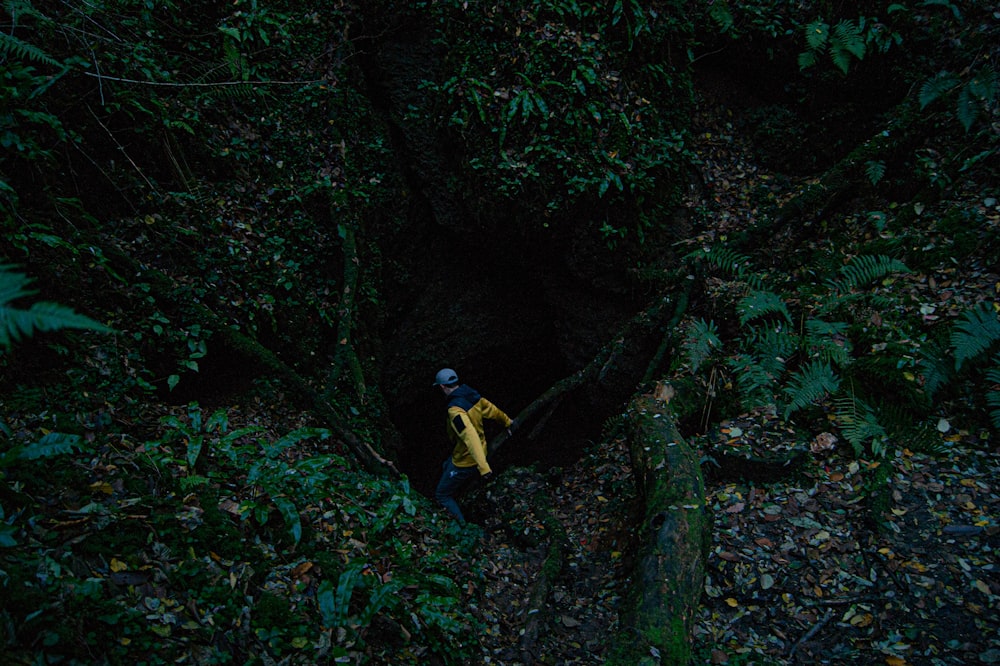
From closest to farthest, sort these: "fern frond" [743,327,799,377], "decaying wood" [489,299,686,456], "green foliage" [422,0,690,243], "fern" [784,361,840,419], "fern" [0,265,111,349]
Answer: "fern" [0,265,111,349], "fern" [784,361,840,419], "fern frond" [743,327,799,377], "decaying wood" [489,299,686,456], "green foliage" [422,0,690,243]

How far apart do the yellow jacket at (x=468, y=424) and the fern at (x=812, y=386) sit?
3323 millimetres

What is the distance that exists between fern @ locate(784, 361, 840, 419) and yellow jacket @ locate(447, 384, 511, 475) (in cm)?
332

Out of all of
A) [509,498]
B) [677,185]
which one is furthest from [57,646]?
[677,185]

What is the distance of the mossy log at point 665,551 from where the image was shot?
326cm

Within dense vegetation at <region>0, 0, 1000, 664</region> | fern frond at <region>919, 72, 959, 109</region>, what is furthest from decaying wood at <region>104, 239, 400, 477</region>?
fern frond at <region>919, 72, 959, 109</region>

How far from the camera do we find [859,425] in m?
4.29

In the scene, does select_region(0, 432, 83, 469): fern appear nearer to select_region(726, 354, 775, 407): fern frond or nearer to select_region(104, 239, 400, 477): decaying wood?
select_region(104, 239, 400, 477): decaying wood

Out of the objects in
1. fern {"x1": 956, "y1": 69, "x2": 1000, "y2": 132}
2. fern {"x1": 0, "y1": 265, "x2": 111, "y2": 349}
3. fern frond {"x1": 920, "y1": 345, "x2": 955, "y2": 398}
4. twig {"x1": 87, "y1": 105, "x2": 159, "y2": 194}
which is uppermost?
twig {"x1": 87, "y1": 105, "x2": 159, "y2": 194}

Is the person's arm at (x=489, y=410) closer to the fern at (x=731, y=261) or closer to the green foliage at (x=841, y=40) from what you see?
the fern at (x=731, y=261)

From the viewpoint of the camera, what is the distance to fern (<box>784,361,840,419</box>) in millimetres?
4566

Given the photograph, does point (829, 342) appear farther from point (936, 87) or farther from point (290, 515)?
point (290, 515)

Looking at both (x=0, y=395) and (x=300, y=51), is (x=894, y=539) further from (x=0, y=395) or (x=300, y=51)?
(x=300, y=51)

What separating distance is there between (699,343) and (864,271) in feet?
5.75

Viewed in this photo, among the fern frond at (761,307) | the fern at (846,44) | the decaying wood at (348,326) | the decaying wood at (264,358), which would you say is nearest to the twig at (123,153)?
the decaying wood at (264,358)
